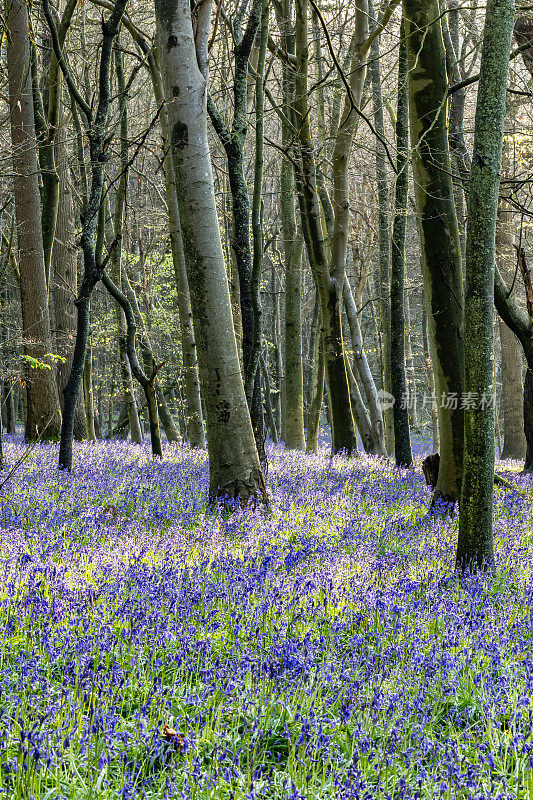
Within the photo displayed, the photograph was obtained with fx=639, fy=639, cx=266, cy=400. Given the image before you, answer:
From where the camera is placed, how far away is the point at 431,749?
2.66 m

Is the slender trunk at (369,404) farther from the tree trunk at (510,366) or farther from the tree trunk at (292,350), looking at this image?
the tree trunk at (510,366)

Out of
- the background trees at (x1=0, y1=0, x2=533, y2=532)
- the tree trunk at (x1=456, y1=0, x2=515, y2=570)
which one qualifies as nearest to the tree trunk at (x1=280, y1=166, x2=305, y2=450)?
the background trees at (x1=0, y1=0, x2=533, y2=532)

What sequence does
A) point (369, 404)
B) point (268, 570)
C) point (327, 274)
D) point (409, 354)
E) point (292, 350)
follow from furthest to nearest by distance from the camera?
point (409, 354) < point (369, 404) < point (292, 350) < point (327, 274) < point (268, 570)

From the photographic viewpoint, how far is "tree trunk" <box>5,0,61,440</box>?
1185 cm

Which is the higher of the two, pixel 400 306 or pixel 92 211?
pixel 92 211

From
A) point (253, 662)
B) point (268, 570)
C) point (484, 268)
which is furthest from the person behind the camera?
point (484, 268)

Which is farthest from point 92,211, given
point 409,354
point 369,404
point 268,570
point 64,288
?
point 409,354

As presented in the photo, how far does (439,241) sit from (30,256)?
8131 millimetres

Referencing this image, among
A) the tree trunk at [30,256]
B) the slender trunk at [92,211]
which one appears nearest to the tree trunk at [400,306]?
the slender trunk at [92,211]

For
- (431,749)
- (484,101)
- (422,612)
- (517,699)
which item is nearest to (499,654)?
(517,699)

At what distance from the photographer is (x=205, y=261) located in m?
6.39

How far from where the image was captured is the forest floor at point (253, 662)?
7.59ft

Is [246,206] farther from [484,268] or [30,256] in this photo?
[30,256]

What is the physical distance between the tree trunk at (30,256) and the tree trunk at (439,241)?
727cm
